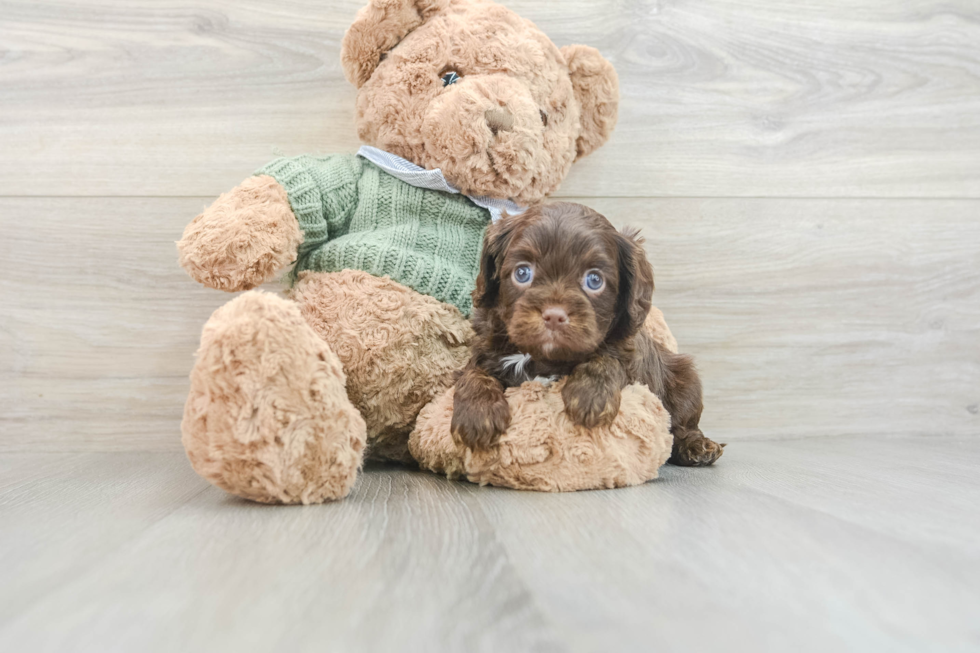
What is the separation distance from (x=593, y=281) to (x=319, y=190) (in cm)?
52

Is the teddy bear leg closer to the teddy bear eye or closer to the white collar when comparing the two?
the white collar

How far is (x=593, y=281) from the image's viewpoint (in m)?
0.98

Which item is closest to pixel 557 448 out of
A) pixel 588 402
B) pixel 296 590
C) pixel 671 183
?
pixel 588 402

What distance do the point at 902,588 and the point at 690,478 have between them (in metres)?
0.52

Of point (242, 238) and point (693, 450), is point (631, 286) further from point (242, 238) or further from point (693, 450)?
point (242, 238)

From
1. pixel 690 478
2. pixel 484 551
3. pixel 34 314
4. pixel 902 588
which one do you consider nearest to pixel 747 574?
pixel 902 588

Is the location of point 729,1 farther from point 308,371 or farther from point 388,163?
point 308,371

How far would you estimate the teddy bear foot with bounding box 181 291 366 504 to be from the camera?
0.88 m

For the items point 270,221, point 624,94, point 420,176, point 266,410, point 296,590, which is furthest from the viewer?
point 624,94

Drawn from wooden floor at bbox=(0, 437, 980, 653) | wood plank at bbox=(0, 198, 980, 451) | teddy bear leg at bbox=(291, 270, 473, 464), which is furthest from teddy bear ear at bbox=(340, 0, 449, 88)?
wooden floor at bbox=(0, 437, 980, 653)

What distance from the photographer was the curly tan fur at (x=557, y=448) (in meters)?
1.02

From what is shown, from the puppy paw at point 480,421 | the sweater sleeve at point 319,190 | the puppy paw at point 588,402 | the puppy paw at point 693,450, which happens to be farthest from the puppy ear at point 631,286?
the sweater sleeve at point 319,190

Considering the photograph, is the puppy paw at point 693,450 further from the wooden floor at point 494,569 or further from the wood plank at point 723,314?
the wood plank at point 723,314

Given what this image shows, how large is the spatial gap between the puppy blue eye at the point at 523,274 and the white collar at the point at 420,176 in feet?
0.83
